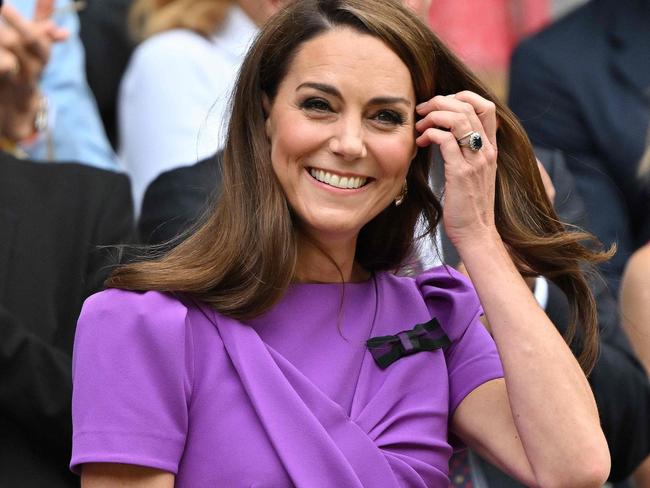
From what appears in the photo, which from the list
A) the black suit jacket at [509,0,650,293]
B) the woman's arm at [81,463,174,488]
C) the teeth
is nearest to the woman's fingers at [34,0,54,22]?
the black suit jacket at [509,0,650,293]

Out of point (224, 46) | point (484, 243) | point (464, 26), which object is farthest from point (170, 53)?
point (484, 243)

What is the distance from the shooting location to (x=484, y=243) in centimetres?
292

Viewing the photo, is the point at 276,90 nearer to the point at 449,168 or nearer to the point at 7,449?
the point at 449,168

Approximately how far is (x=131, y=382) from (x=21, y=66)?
164cm

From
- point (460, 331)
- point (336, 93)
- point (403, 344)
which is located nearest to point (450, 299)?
point (460, 331)

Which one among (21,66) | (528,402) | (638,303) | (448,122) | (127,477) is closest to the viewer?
(127,477)

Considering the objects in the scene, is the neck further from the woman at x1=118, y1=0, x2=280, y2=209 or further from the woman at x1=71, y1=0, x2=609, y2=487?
the woman at x1=118, y1=0, x2=280, y2=209

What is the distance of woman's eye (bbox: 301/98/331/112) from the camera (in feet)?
9.30

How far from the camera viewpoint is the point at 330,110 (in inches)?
112

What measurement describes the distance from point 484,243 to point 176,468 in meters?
0.78

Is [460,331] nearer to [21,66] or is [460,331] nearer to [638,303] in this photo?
[638,303]

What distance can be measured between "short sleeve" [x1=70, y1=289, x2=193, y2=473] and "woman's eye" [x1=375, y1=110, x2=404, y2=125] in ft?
1.87

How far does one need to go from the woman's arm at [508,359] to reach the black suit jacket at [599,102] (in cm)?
134

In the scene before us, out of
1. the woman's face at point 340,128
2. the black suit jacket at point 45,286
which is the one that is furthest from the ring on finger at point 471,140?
the black suit jacket at point 45,286
